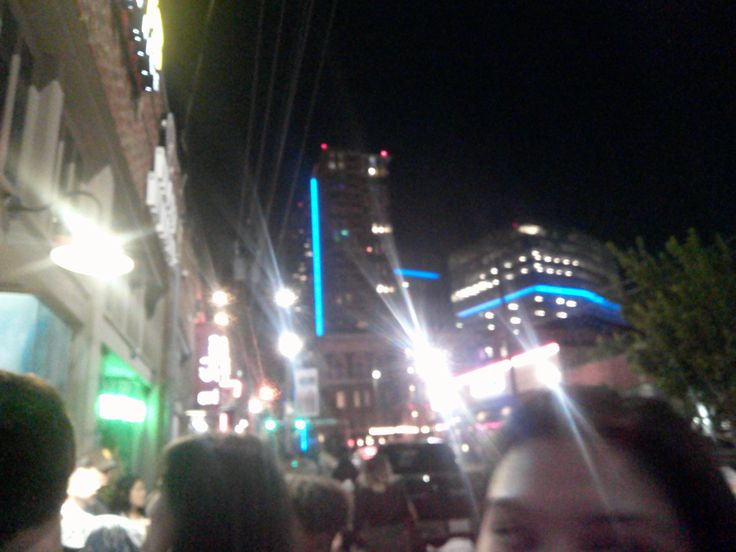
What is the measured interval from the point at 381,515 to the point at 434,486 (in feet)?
16.6

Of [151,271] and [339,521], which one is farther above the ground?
[151,271]

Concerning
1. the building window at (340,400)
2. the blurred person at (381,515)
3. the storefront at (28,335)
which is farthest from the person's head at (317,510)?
the building window at (340,400)

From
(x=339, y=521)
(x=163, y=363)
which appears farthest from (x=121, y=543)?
(x=163, y=363)

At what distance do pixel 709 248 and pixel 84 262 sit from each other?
17481 mm

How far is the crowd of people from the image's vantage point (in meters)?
1.07

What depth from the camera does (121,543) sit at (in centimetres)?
374

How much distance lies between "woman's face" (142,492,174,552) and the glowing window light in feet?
29.7

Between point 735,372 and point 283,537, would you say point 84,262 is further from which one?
point 735,372

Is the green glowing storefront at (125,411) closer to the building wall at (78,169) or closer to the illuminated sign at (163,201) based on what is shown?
the building wall at (78,169)

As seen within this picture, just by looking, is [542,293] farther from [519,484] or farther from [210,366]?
[519,484]

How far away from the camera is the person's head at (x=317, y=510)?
324 centimetres

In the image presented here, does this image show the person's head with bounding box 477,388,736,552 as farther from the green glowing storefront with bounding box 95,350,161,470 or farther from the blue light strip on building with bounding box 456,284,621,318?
the blue light strip on building with bounding box 456,284,621,318

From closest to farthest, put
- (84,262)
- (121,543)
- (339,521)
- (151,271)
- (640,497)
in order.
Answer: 1. (640,497)
2. (339,521)
3. (121,543)
4. (84,262)
5. (151,271)

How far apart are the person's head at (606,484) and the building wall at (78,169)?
6.30 metres
